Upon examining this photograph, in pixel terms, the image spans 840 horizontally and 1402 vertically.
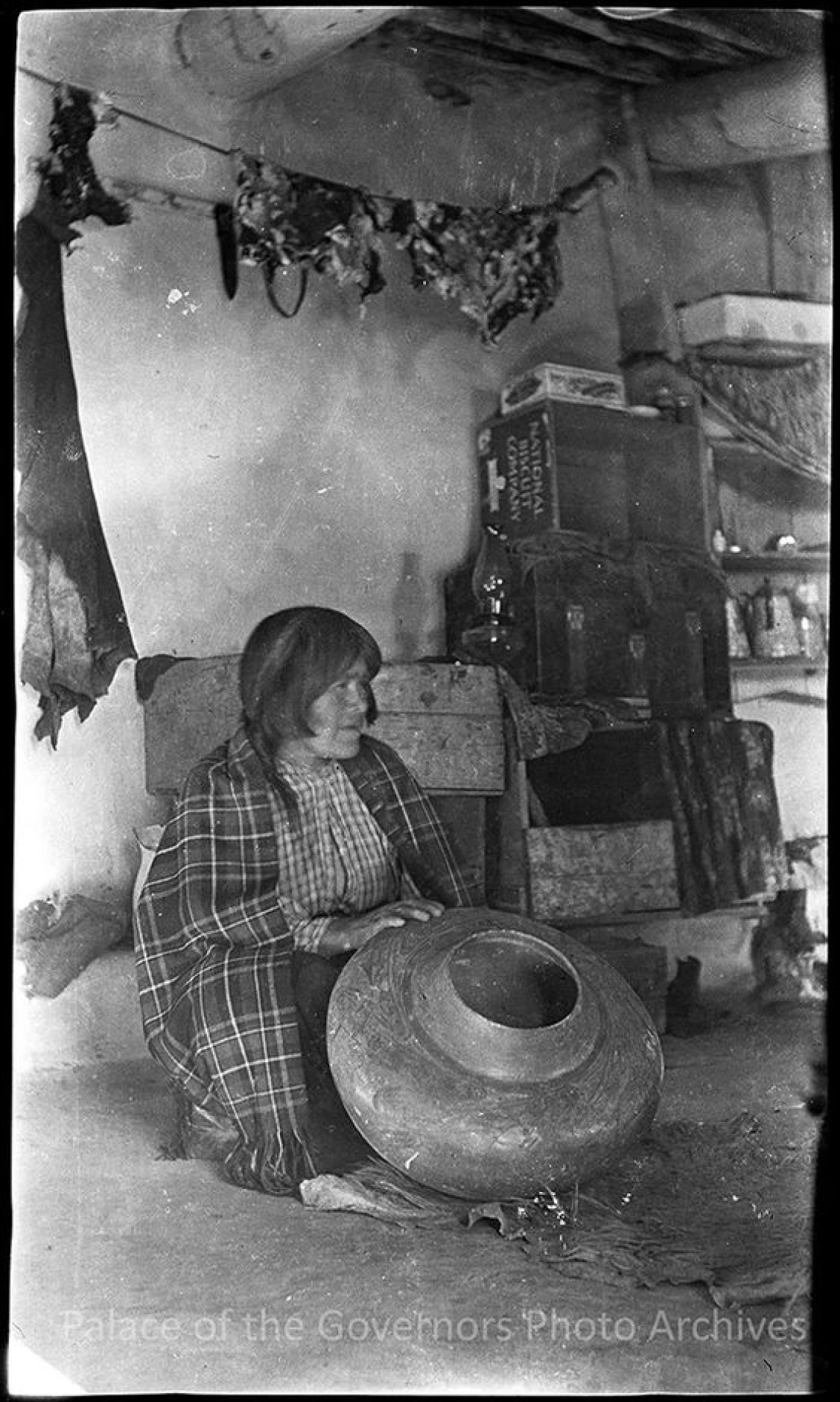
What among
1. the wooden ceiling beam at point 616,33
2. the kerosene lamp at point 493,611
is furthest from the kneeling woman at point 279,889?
the wooden ceiling beam at point 616,33

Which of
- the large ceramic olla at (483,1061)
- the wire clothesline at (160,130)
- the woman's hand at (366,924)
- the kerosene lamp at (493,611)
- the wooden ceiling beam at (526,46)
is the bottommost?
the large ceramic olla at (483,1061)

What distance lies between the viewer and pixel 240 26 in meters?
3.51

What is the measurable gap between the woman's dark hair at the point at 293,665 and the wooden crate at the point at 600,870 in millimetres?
589

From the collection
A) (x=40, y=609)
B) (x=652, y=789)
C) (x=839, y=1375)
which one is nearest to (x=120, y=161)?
(x=40, y=609)

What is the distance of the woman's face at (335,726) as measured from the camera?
3.43 metres

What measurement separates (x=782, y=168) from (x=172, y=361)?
69.0 inches

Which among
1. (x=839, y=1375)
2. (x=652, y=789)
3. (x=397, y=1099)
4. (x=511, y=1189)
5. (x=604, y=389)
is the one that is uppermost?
(x=604, y=389)

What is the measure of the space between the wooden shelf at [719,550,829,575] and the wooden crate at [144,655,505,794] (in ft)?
2.43

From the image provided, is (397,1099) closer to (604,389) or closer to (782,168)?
(604,389)

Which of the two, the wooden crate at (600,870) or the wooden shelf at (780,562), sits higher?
the wooden shelf at (780,562)

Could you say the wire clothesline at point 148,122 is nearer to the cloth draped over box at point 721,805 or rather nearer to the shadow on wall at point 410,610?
the shadow on wall at point 410,610

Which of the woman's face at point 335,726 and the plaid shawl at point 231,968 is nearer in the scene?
the plaid shawl at point 231,968

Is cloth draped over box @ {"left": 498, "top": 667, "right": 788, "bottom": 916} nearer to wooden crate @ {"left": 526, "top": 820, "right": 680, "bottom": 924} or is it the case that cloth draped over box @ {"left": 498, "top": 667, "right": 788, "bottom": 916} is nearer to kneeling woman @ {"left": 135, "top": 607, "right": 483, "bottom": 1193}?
wooden crate @ {"left": 526, "top": 820, "right": 680, "bottom": 924}

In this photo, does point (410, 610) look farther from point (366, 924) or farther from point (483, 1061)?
point (483, 1061)
